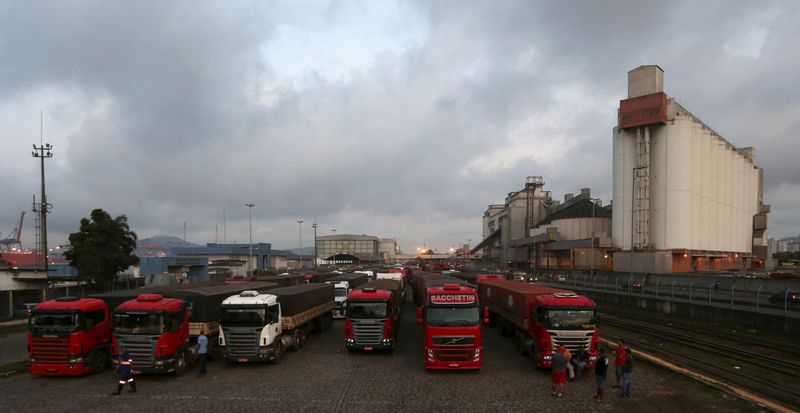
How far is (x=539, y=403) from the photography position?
51.0ft

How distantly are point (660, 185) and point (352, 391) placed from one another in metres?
76.4

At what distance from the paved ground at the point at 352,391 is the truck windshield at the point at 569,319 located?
7.05 feet

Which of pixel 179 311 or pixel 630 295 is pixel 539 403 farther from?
pixel 630 295

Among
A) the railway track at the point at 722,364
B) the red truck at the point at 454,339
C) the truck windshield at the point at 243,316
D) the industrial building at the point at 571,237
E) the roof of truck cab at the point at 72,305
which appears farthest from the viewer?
the industrial building at the point at 571,237

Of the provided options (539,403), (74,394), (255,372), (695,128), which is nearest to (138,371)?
(74,394)

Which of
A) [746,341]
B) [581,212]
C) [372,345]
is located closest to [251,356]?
[372,345]

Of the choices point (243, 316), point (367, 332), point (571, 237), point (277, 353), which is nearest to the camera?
point (243, 316)

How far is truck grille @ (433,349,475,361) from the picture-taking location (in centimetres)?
1839

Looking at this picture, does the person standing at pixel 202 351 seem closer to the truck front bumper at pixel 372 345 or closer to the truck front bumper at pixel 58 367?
the truck front bumper at pixel 58 367

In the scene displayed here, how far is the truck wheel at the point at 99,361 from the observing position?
18.6m

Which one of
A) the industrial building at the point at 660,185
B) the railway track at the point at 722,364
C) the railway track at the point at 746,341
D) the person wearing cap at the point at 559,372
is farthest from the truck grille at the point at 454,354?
the industrial building at the point at 660,185

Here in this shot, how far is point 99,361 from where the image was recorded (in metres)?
19.0

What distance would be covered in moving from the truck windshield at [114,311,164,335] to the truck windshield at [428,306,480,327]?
409 inches

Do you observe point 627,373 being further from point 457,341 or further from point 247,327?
point 247,327
